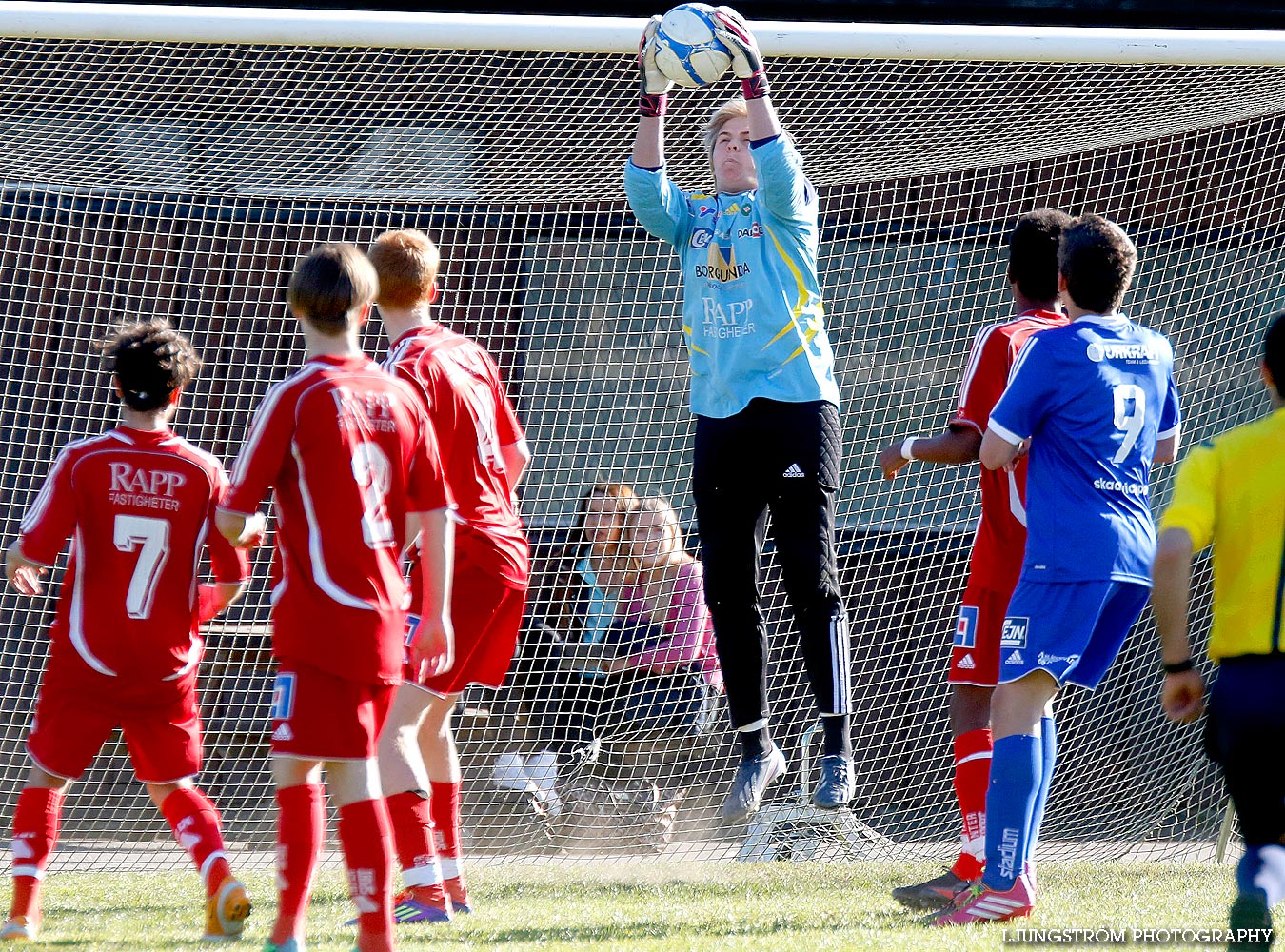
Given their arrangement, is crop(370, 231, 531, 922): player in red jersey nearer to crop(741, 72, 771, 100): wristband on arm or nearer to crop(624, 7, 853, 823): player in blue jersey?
crop(624, 7, 853, 823): player in blue jersey

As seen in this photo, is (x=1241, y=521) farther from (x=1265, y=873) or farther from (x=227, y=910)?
(x=227, y=910)

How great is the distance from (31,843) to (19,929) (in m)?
0.20

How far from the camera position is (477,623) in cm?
358

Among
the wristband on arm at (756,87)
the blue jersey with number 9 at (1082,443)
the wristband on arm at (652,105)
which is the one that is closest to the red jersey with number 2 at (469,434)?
the wristband on arm at (652,105)

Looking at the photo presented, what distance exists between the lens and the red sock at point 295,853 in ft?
8.48

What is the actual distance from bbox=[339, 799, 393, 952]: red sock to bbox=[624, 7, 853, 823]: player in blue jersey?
1292mm

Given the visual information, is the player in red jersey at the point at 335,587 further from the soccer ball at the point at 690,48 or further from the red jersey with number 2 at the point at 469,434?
the soccer ball at the point at 690,48

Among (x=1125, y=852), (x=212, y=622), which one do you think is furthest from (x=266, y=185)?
(x=1125, y=852)

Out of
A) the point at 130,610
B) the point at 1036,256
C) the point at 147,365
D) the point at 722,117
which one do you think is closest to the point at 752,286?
the point at 722,117

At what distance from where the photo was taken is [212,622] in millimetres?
5926

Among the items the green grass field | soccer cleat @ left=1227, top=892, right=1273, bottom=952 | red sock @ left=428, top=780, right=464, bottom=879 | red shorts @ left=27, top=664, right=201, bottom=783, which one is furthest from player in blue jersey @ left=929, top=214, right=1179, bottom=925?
red shorts @ left=27, top=664, right=201, bottom=783

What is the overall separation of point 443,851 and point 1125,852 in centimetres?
268

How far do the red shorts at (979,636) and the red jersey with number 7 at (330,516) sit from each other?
1759 millimetres

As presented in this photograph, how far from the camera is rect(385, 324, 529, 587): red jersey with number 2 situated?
137 inches
